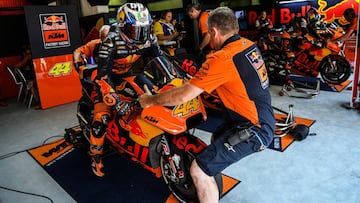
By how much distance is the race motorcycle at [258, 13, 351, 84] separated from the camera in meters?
6.01

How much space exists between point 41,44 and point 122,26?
4.61 m

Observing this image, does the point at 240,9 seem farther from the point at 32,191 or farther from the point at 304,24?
the point at 32,191

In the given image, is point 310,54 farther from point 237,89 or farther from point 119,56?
point 237,89

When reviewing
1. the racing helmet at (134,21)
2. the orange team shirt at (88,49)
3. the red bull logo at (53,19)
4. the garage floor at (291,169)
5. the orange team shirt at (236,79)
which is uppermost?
the red bull logo at (53,19)

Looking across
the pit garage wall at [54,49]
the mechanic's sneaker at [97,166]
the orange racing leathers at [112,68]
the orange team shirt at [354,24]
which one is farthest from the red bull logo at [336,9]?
the mechanic's sneaker at [97,166]

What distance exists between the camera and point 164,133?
2.38 m

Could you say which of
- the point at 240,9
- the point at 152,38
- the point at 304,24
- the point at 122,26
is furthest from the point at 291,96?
the point at 240,9

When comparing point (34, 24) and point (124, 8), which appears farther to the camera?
point (34, 24)

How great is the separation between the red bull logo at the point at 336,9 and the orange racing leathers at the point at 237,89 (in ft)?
29.1

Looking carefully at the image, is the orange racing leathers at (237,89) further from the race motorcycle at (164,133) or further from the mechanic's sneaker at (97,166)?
the mechanic's sneaker at (97,166)

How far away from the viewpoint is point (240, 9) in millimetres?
12539

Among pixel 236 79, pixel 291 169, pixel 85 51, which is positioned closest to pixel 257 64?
pixel 236 79

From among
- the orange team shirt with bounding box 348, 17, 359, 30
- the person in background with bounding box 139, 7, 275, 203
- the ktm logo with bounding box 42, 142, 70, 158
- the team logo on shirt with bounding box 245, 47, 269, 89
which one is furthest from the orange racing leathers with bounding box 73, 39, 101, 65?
the orange team shirt with bounding box 348, 17, 359, 30

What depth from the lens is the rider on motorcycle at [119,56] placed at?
243 centimetres
